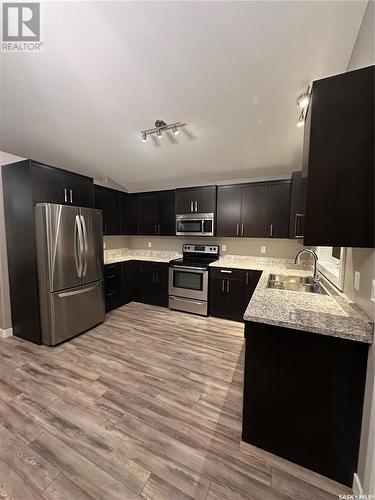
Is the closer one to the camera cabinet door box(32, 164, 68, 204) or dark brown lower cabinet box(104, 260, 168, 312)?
cabinet door box(32, 164, 68, 204)

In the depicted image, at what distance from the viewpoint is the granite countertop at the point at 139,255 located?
4298 mm

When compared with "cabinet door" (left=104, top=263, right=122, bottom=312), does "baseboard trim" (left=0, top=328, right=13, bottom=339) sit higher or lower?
lower

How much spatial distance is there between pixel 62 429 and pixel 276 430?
5.05 feet

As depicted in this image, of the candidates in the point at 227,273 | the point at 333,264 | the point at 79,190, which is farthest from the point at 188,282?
the point at 79,190

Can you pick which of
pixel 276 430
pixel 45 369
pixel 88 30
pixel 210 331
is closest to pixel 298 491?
pixel 276 430

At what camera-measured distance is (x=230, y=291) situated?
11.0 feet

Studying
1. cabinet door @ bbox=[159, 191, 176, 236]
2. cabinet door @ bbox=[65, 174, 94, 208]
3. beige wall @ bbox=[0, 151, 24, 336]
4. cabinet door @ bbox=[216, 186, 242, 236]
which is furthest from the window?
beige wall @ bbox=[0, 151, 24, 336]

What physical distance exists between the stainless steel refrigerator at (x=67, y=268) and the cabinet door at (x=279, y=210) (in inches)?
107

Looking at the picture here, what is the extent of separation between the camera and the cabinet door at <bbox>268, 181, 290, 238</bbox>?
3160mm

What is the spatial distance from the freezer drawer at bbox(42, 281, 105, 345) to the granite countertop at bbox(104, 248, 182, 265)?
1.26m

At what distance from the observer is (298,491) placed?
116 cm

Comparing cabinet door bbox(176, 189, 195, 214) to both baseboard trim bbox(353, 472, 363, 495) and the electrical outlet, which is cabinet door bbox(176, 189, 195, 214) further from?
baseboard trim bbox(353, 472, 363, 495)

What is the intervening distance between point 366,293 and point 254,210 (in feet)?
7.64

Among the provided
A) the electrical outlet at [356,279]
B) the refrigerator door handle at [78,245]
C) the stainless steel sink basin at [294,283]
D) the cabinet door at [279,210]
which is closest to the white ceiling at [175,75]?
the cabinet door at [279,210]
